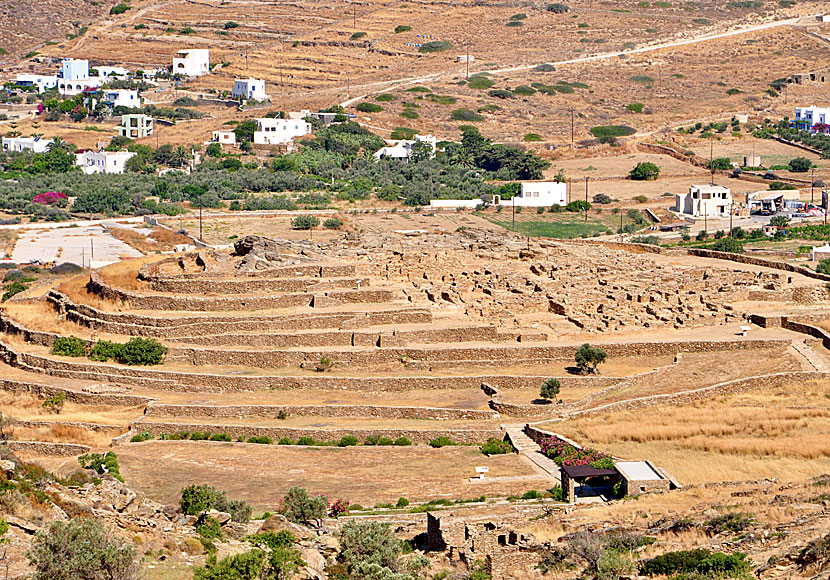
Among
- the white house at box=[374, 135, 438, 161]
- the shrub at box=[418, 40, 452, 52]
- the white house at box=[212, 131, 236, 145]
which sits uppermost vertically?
the shrub at box=[418, 40, 452, 52]

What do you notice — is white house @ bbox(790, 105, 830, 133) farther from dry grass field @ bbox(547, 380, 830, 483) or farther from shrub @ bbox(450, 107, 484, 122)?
dry grass field @ bbox(547, 380, 830, 483)

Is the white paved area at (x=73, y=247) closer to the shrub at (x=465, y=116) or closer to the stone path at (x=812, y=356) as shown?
the stone path at (x=812, y=356)

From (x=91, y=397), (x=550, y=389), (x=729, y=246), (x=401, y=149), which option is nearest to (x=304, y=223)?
(x=729, y=246)

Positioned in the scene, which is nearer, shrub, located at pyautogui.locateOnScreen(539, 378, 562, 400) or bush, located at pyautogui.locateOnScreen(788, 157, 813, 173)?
shrub, located at pyautogui.locateOnScreen(539, 378, 562, 400)

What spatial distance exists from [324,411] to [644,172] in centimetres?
5298

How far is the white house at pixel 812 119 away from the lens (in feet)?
321

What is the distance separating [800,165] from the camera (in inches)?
3302

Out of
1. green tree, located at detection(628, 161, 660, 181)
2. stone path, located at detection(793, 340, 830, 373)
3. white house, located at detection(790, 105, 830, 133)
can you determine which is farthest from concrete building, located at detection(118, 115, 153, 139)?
stone path, located at detection(793, 340, 830, 373)

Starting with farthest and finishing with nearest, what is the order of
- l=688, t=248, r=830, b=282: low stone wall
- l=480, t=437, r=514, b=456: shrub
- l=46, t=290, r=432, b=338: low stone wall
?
1. l=688, t=248, r=830, b=282: low stone wall
2. l=46, t=290, r=432, b=338: low stone wall
3. l=480, t=437, r=514, b=456: shrub

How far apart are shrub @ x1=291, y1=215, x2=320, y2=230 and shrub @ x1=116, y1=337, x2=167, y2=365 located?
2678 centimetres

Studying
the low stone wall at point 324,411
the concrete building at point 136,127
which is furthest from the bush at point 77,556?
the concrete building at point 136,127

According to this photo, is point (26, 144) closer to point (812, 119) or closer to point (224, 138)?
point (224, 138)

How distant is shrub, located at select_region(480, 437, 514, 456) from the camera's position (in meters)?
31.3

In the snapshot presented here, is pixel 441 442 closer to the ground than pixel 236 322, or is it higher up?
closer to the ground
